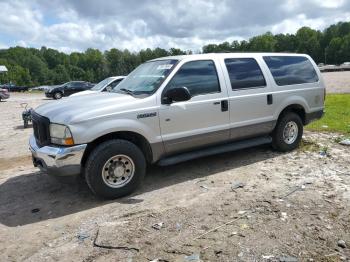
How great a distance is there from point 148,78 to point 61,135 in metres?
1.76

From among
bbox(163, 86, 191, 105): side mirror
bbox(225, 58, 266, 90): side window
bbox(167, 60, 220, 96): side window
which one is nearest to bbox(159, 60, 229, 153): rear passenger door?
bbox(167, 60, 220, 96): side window

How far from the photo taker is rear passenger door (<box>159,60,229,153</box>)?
18.2 feet

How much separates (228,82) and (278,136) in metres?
1.66

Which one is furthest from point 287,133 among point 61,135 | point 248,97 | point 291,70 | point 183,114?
point 61,135

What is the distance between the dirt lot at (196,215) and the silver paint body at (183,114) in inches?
25.7

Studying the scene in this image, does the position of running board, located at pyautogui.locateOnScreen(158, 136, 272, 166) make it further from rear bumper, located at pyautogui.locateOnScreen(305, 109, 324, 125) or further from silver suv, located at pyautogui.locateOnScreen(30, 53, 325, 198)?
rear bumper, located at pyautogui.locateOnScreen(305, 109, 324, 125)

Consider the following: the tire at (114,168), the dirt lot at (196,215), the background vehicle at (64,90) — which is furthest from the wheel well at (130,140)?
the background vehicle at (64,90)

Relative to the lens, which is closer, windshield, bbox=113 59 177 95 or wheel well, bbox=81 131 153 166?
wheel well, bbox=81 131 153 166

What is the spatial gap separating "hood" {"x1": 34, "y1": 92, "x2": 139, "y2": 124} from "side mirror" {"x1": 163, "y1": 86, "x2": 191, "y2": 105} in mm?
448

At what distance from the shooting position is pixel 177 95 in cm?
536

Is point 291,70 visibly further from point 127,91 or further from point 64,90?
point 64,90

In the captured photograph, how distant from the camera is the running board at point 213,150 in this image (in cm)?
565

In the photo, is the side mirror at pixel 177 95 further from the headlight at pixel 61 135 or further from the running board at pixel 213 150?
the headlight at pixel 61 135

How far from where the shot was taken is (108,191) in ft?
16.7
